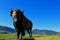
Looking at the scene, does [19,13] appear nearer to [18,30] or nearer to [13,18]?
[13,18]

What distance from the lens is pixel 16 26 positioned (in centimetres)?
839

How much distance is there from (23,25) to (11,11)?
89cm

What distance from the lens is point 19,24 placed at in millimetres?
8375

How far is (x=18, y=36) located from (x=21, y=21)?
0.78 meters

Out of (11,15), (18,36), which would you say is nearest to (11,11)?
(11,15)

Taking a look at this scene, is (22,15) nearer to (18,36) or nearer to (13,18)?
(13,18)

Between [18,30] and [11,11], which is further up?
[11,11]

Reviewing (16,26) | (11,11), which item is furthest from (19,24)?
(11,11)

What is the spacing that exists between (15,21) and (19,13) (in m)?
0.38

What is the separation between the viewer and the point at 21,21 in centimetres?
834

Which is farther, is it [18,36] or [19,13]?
[18,36]

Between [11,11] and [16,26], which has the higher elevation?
[11,11]

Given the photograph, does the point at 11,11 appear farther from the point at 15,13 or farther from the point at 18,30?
the point at 18,30

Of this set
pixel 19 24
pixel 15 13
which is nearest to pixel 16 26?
pixel 19 24
